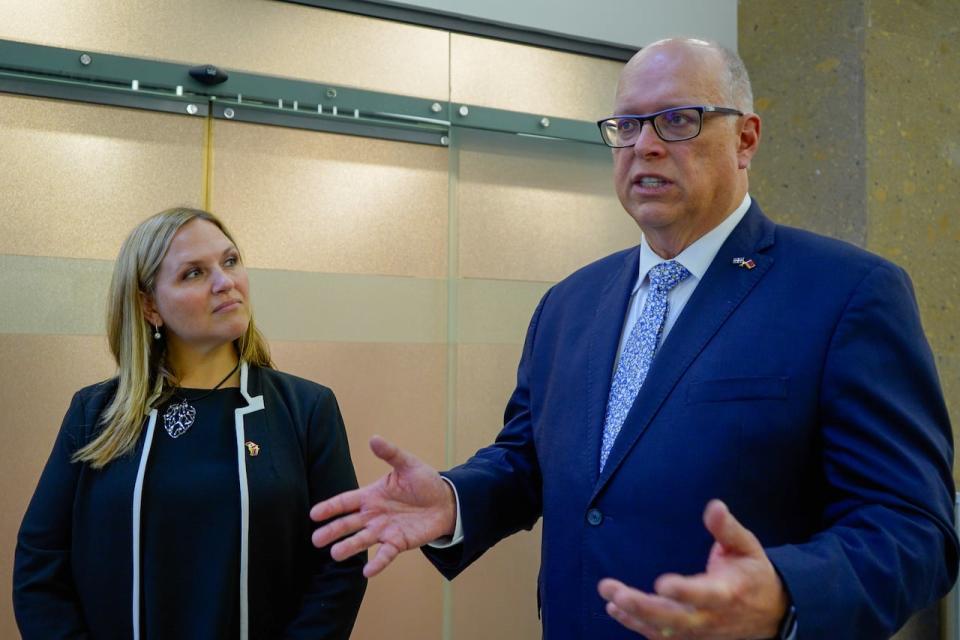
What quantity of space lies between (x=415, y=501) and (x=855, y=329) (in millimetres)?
724

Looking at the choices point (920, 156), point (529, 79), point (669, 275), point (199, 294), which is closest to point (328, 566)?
point (199, 294)

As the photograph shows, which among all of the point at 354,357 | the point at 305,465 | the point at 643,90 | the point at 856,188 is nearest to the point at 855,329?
the point at 643,90

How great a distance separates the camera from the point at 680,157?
156 cm

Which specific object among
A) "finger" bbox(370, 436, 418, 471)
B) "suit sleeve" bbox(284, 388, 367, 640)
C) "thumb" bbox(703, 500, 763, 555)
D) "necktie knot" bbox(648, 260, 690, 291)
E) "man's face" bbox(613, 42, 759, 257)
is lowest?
"suit sleeve" bbox(284, 388, 367, 640)

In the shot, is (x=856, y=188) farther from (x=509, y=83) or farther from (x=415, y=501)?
(x=415, y=501)

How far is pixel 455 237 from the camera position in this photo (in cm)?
314

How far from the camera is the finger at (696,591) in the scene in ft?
3.10

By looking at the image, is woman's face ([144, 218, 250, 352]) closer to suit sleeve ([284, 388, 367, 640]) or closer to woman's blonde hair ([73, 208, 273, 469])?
woman's blonde hair ([73, 208, 273, 469])

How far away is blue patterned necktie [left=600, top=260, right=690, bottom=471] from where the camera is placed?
152 cm

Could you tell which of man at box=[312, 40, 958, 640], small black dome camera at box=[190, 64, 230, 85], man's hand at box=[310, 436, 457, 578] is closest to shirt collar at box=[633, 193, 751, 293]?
man at box=[312, 40, 958, 640]

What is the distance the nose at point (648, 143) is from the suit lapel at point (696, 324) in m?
0.19

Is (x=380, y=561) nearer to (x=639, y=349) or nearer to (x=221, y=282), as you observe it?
(x=639, y=349)

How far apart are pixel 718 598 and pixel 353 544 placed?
59 cm

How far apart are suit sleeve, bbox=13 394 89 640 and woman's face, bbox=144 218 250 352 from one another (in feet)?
1.12
